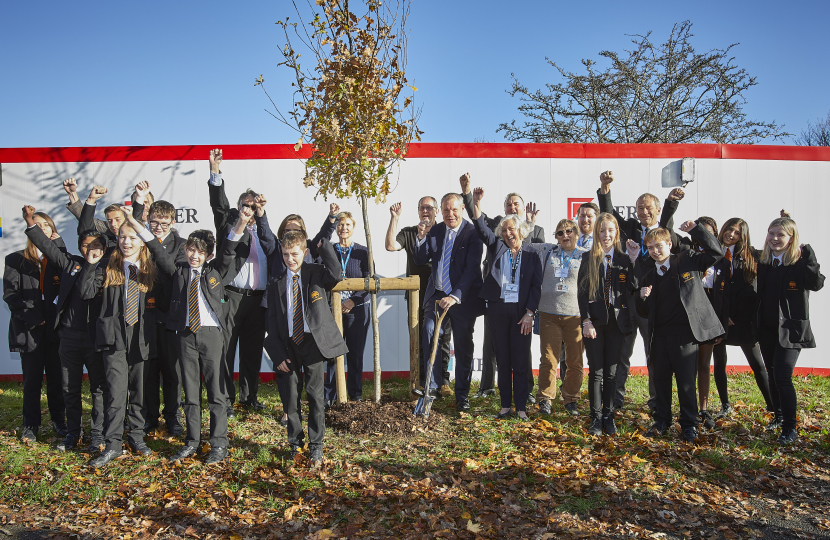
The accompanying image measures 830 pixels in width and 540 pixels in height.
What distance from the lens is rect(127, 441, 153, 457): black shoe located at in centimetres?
472

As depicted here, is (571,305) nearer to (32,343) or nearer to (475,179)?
(475,179)

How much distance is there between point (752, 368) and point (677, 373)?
1257mm

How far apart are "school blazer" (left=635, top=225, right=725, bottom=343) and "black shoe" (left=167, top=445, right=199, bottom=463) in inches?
181

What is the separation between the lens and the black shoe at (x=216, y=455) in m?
4.54

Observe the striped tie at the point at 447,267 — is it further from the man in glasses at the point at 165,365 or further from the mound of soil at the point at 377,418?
the man in glasses at the point at 165,365

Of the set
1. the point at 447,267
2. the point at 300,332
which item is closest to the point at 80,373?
the point at 300,332

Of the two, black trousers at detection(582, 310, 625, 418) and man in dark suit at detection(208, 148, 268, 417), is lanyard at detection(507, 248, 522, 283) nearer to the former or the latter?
black trousers at detection(582, 310, 625, 418)

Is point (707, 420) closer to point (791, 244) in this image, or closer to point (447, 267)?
point (791, 244)

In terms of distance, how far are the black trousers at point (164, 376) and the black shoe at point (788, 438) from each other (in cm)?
562

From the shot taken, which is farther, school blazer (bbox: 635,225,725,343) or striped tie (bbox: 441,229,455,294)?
striped tie (bbox: 441,229,455,294)

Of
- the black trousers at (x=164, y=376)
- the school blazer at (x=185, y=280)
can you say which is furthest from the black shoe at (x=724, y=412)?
the black trousers at (x=164, y=376)

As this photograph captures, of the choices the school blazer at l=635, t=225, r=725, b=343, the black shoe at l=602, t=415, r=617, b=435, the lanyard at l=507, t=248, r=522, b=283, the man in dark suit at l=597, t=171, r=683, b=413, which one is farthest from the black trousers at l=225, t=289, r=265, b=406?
the school blazer at l=635, t=225, r=725, b=343

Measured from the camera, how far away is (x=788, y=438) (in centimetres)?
499

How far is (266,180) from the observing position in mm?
7660
